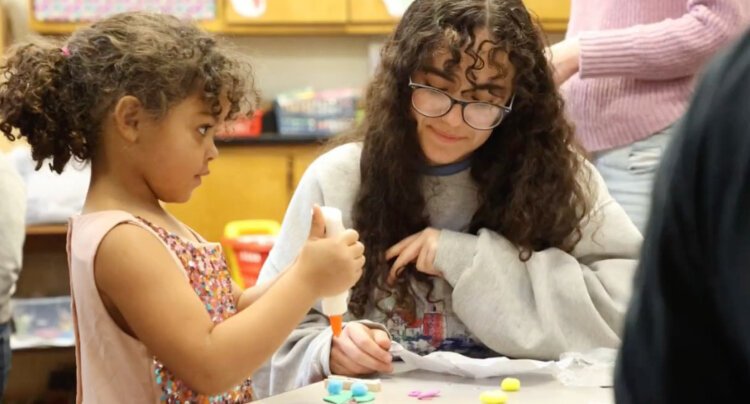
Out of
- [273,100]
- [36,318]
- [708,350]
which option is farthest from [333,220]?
[273,100]

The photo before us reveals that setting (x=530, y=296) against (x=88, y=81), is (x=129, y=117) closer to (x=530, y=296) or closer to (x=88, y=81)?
(x=88, y=81)

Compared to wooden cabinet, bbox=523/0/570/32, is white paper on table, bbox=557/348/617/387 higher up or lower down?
lower down

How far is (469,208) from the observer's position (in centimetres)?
163

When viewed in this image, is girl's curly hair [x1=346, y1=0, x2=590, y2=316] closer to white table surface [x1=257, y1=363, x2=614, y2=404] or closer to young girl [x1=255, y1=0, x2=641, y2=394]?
young girl [x1=255, y1=0, x2=641, y2=394]

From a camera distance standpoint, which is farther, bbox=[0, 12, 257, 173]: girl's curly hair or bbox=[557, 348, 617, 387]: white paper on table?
bbox=[557, 348, 617, 387]: white paper on table

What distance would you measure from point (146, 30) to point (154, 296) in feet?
1.08

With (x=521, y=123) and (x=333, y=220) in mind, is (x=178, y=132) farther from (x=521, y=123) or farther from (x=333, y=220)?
(x=521, y=123)

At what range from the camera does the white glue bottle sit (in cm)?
122

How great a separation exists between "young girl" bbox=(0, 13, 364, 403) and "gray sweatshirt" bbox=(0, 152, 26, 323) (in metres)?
1.14

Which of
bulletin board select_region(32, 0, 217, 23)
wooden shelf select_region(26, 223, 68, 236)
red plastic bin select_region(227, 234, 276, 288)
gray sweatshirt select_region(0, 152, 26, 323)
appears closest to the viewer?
gray sweatshirt select_region(0, 152, 26, 323)

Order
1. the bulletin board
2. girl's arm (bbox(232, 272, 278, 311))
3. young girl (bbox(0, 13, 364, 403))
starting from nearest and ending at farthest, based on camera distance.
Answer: young girl (bbox(0, 13, 364, 403)) < girl's arm (bbox(232, 272, 278, 311)) < the bulletin board

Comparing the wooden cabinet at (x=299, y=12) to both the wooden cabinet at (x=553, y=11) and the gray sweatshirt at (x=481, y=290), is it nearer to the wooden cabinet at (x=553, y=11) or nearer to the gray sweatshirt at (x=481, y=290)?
the wooden cabinet at (x=553, y=11)

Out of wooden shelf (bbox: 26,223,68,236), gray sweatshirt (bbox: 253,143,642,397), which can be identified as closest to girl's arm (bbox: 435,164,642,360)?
gray sweatshirt (bbox: 253,143,642,397)

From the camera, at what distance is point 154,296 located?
3.70 ft
